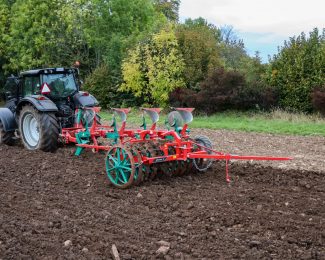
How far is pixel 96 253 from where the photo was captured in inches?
182

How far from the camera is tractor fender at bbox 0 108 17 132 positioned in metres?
11.0

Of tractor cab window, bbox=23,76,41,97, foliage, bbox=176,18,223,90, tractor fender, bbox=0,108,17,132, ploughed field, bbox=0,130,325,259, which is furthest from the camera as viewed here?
foliage, bbox=176,18,223,90

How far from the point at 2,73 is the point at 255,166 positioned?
97.0 feet

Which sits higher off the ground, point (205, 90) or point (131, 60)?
point (131, 60)

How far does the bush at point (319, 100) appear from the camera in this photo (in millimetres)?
16011

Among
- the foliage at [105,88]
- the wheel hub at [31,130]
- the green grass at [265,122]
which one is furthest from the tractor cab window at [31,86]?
the foliage at [105,88]

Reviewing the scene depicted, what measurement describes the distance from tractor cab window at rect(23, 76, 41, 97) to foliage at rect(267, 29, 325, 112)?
9.98m

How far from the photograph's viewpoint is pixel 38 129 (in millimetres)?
10305

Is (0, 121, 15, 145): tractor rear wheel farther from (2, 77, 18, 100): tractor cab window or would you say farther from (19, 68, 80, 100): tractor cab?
(19, 68, 80, 100): tractor cab

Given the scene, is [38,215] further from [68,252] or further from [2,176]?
[2,176]

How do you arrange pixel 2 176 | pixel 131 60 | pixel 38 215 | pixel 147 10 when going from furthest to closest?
pixel 147 10 → pixel 131 60 → pixel 2 176 → pixel 38 215

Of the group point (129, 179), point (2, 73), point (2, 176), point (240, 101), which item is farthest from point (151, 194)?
point (2, 73)

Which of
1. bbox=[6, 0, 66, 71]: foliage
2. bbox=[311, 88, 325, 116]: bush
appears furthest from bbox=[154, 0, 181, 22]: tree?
bbox=[311, 88, 325, 116]: bush

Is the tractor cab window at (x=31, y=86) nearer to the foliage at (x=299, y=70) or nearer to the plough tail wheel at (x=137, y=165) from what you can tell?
the plough tail wheel at (x=137, y=165)
